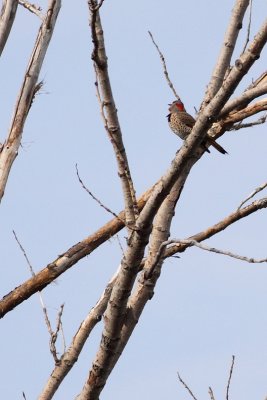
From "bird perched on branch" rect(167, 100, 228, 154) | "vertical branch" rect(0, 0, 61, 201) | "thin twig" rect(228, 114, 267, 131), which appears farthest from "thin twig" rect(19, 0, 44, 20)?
"bird perched on branch" rect(167, 100, 228, 154)

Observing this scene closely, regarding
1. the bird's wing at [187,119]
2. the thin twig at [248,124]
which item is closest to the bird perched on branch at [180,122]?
the bird's wing at [187,119]

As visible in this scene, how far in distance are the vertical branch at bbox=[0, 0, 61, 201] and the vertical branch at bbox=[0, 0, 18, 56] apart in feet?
0.89

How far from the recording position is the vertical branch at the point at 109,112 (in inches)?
134

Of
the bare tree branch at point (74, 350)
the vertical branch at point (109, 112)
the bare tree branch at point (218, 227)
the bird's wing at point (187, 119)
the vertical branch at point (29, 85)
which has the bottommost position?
the bare tree branch at point (74, 350)

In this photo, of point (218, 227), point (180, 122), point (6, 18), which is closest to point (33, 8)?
point (6, 18)

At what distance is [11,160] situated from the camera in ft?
17.0

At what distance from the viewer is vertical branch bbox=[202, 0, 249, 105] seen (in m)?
3.70

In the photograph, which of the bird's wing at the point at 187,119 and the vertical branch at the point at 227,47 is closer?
the vertical branch at the point at 227,47

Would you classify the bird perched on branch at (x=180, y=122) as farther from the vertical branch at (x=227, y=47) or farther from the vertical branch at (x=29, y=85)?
the vertical branch at (x=227, y=47)

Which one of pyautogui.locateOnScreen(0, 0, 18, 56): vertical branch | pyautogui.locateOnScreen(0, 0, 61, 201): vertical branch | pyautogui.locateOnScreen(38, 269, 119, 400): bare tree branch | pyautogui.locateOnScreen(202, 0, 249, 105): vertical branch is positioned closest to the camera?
pyautogui.locateOnScreen(202, 0, 249, 105): vertical branch

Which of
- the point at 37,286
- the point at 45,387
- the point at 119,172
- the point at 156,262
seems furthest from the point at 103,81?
the point at 37,286

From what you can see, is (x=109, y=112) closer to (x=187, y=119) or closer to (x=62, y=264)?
(x=62, y=264)

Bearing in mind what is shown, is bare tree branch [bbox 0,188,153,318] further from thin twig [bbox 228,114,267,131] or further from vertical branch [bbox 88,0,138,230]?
vertical branch [bbox 88,0,138,230]

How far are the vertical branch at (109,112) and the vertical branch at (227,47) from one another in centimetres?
60
